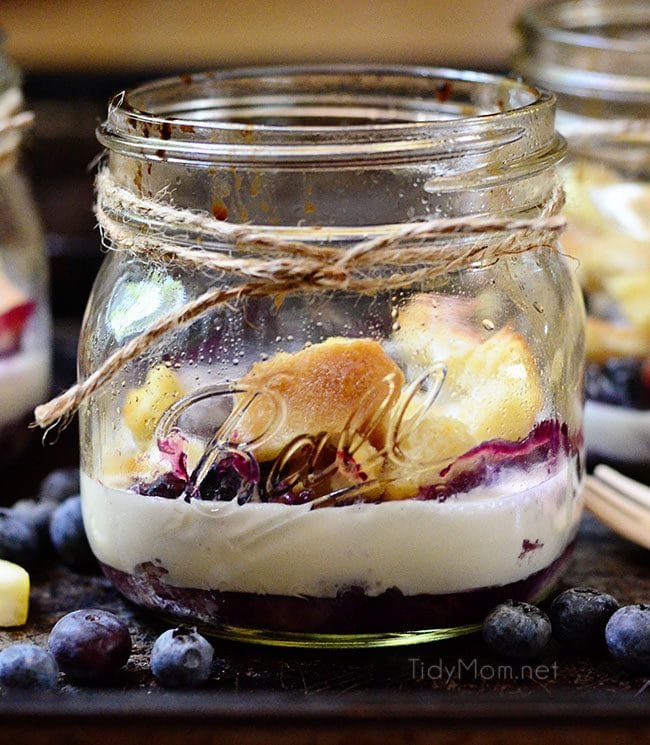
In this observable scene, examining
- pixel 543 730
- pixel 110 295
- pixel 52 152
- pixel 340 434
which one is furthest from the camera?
pixel 52 152

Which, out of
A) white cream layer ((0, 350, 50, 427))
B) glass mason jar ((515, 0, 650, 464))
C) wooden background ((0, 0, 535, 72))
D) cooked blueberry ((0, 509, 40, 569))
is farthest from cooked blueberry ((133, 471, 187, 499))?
wooden background ((0, 0, 535, 72))

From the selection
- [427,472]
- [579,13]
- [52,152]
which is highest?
[579,13]

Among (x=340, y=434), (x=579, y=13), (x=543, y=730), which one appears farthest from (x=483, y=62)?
(x=543, y=730)

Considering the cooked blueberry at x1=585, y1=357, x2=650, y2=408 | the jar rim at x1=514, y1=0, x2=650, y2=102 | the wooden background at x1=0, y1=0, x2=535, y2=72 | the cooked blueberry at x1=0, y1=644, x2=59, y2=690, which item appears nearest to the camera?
the cooked blueberry at x1=0, y1=644, x2=59, y2=690

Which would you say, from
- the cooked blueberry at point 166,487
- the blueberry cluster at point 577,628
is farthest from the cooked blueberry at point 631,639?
the cooked blueberry at point 166,487

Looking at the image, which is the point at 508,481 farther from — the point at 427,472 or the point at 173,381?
the point at 173,381

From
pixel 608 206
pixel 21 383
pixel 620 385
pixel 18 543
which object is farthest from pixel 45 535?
pixel 608 206

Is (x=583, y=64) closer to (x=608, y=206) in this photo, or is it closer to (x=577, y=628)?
(x=608, y=206)

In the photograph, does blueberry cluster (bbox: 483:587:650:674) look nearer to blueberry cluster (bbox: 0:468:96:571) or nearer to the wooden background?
blueberry cluster (bbox: 0:468:96:571)
